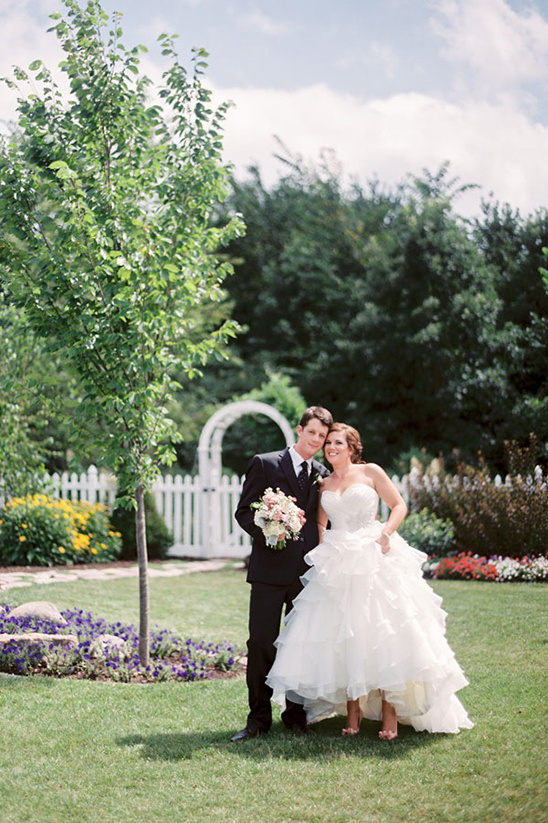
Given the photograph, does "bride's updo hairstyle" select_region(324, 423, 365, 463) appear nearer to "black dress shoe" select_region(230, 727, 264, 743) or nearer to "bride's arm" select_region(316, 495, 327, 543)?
"bride's arm" select_region(316, 495, 327, 543)

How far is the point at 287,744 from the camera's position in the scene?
4.65 metres

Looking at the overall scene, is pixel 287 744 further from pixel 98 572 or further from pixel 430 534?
pixel 98 572

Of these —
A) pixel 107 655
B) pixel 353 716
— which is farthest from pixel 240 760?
pixel 107 655

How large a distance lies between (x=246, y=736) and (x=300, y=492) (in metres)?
1.41

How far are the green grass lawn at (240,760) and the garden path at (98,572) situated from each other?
4.19 metres

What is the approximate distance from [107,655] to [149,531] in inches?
269

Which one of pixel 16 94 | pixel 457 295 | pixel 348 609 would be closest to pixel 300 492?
pixel 348 609

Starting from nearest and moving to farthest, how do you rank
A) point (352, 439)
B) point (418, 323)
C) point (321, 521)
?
point (352, 439) → point (321, 521) → point (418, 323)

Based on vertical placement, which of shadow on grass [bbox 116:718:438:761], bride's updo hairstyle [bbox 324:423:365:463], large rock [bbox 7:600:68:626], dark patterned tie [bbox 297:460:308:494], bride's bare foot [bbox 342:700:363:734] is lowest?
shadow on grass [bbox 116:718:438:761]

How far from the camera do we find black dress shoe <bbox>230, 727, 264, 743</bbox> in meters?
4.79

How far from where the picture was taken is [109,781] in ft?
13.8

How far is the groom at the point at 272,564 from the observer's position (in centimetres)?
480

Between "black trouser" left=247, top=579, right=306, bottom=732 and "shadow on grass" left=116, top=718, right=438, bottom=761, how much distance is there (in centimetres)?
12

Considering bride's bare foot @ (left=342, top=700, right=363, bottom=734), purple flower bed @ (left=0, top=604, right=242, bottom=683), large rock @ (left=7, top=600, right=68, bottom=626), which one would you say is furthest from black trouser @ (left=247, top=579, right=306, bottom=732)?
large rock @ (left=7, top=600, right=68, bottom=626)
